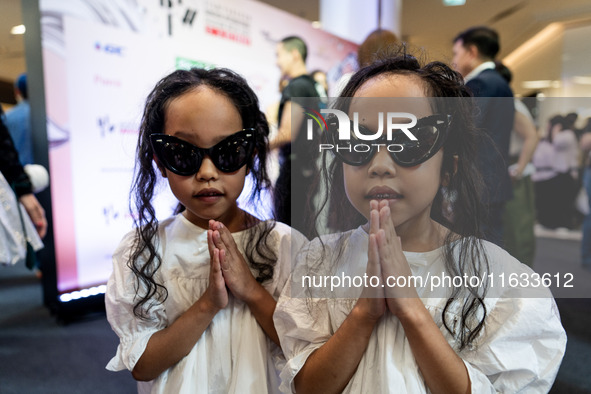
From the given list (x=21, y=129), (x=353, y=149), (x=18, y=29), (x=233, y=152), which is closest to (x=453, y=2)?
(x=18, y=29)

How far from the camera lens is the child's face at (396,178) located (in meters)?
0.60

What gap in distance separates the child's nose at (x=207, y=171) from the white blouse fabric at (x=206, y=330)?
0.17 m

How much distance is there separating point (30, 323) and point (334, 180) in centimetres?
279

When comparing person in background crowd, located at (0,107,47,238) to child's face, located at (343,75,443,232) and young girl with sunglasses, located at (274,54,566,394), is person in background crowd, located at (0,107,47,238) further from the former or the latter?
child's face, located at (343,75,443,232)

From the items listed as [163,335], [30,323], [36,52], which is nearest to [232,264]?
[163,335]

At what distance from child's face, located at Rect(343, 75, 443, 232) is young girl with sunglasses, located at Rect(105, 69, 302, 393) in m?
0.29

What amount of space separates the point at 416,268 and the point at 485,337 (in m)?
0.15

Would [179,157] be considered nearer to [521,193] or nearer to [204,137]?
[204,137]

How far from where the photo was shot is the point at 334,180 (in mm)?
644

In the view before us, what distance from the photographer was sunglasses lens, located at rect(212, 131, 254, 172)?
0.81 meters

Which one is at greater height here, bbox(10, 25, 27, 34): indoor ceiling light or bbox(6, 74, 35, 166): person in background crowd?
bbox(10, 25, 27, 34): indoor ceiling light

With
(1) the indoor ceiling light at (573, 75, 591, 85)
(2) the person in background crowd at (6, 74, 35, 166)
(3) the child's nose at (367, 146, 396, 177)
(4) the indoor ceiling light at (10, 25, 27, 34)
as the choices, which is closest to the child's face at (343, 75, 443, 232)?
(3) the child's nose at (367, 146, 396, 177)

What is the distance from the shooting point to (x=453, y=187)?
627mm

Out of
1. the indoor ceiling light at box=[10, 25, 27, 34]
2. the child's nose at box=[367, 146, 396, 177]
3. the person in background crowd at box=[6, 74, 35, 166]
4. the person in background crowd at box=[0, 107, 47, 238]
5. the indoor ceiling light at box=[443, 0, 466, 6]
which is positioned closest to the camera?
the child's nose at box=[367, 146, 396, 177]
